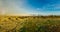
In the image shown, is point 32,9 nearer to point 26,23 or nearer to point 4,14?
point 26,23

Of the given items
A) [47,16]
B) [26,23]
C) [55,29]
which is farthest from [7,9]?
[55,29]

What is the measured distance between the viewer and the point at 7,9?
1.74 metres

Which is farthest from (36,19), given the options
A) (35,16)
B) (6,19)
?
(6,19)

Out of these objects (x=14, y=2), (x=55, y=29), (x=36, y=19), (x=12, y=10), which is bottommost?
(x=55, y=29)

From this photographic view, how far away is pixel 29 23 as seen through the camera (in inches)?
66.5

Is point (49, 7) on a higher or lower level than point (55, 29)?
higher

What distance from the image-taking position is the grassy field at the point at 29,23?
5.42 feet

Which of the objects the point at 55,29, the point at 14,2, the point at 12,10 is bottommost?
the point at 55,29

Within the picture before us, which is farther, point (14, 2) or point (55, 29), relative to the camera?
point (14, 2)

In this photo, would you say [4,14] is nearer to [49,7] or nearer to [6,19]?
[6,19]

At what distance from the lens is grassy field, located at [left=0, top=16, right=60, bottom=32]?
5.42 ft

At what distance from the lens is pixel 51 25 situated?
1653 millimetres

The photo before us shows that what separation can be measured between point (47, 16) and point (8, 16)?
499 mm

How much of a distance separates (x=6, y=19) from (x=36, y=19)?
1.26 ft
